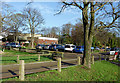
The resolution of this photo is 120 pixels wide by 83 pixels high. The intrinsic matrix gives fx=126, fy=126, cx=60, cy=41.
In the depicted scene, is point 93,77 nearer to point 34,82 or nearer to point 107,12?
point 34,82

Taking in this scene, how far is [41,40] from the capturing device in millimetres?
55375

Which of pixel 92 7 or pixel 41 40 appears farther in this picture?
pixel 41 40

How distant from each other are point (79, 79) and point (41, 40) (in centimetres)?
4901

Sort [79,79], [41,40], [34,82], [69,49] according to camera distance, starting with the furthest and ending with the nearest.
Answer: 1. [41,40]
2. [69,49]
3. [79,79]
4. [34,82]

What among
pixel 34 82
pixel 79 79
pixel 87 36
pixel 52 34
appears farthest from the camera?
pixel 52 34

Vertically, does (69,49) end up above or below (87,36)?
below

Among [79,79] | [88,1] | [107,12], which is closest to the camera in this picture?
[79,79]

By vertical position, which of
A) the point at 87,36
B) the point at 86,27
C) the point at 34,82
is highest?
the point at 86,27

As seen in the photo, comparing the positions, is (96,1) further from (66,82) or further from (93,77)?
(66,82)

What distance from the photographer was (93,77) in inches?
322

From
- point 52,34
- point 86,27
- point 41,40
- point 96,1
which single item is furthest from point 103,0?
point 52,34

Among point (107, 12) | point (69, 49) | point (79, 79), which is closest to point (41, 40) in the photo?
point (69, 49)

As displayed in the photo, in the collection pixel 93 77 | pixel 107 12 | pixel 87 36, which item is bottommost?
pixel 93 77

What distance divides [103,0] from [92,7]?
1.06m
